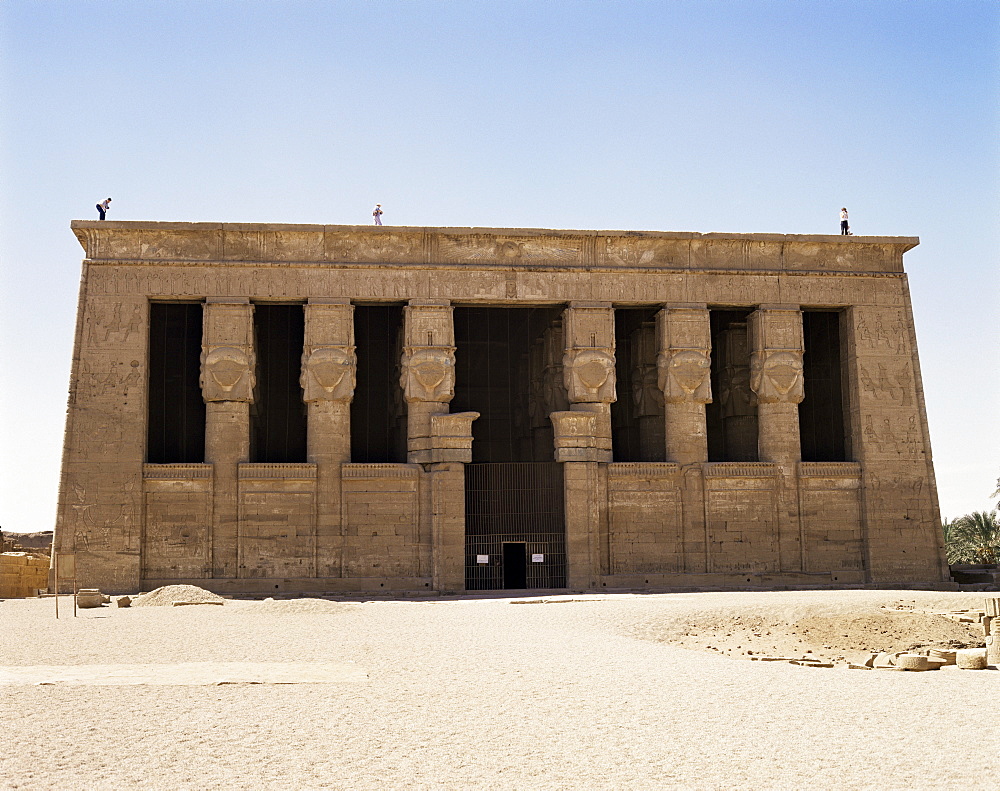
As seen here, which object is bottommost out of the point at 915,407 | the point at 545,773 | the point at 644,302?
the point at 545,773

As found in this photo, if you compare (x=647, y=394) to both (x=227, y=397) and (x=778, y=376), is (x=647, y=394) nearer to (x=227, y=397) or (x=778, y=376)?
(x=778, y=376)

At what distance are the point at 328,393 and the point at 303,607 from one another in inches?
279

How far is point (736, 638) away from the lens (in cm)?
1416

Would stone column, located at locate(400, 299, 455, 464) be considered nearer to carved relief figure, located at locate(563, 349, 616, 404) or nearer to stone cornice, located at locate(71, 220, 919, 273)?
stone cornice, located at locate(71, 220, 919, 273)

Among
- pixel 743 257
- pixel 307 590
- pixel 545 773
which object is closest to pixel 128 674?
pixel 545 773

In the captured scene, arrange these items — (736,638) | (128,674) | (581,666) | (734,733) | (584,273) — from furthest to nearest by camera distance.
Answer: (584,273) → (736,638) → (581,666) → (128,674) → (734,733)

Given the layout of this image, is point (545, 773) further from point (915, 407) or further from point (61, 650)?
point (915, 407)

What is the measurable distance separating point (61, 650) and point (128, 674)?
2.61m

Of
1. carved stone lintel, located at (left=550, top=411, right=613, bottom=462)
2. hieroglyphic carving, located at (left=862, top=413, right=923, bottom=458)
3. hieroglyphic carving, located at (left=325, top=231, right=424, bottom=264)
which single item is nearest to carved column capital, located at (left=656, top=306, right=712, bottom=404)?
carved stone lintel, located at (left=550, top=411, right=613, bottom=462)

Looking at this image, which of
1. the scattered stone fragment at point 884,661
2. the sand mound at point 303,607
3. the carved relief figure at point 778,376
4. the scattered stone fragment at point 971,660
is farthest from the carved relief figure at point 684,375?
the scattered stone fragment at point 971,660

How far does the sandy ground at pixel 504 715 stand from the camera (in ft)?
20.6

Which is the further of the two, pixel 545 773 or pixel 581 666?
pixel 581 666

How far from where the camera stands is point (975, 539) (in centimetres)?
3325

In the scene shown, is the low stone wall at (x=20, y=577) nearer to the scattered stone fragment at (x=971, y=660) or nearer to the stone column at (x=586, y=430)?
the stone column at (x=586, y=430)
